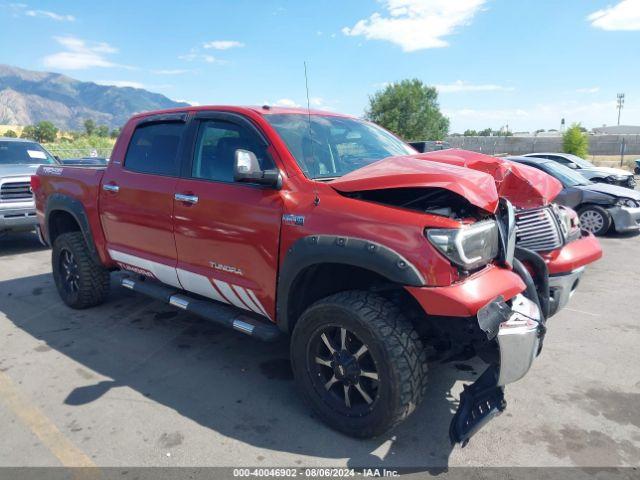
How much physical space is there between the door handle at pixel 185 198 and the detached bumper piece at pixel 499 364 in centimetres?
221

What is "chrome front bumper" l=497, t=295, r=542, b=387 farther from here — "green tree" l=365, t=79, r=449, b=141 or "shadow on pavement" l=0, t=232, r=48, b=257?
"green tree" l=365, t=79, r=449, b=141

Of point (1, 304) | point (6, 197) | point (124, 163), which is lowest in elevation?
point (1, 304)

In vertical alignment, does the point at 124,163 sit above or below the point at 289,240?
above

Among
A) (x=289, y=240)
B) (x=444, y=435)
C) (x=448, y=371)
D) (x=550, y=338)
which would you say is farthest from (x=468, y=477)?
(x=550, y=338)

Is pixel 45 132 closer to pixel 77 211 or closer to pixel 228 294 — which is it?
pixel 77 211

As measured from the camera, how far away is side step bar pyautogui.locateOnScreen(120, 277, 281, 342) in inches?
129

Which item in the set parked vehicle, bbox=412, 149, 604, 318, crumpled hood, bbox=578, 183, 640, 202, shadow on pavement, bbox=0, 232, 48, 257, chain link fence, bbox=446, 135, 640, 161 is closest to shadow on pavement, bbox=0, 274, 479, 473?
parked vehicle, bbox=412, 149, 604, 318

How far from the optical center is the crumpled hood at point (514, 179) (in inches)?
145

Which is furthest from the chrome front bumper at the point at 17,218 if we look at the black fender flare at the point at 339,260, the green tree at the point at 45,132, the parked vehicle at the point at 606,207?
the green tree at the point at 45,132

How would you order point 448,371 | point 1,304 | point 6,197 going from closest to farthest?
point 448,371 → point 1,304 → point 6,197

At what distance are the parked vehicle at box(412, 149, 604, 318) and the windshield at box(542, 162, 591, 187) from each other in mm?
6088

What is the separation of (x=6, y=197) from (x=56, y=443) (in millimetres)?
6425

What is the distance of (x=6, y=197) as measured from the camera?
7840 millimetres

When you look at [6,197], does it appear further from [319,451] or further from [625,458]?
[625,458]
